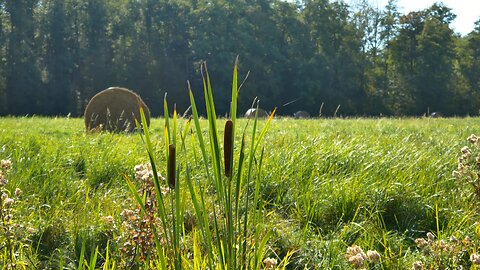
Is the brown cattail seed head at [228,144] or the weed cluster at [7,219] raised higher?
the brown cattail seed head at [228,144]

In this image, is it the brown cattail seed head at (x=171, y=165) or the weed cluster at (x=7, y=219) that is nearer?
the brown cattail seed head at (x=171, y=165)

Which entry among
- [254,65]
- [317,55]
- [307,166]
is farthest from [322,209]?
[317,55]

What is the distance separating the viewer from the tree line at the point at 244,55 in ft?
129

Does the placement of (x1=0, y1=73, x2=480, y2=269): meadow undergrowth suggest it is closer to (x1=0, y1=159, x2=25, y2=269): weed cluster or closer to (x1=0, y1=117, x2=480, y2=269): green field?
(x1=0, y1=117, x2=480, y2=269): green field

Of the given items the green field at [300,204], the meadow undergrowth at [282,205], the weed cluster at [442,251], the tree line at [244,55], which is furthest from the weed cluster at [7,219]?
the tree line at [244,55]

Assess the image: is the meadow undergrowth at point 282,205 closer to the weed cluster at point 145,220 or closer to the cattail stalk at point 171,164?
the weed cluster at point 145,220

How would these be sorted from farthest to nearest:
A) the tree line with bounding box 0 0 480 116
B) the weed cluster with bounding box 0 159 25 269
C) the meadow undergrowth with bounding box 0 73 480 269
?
the tree line with bounding box 0 0 480 116
the meadow undergrowth with bounding box 0 73 480 269
the weed cluster with bounding box 0 159 25 269

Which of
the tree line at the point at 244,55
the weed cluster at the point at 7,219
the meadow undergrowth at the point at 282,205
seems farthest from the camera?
the tree line at the point at 244,55

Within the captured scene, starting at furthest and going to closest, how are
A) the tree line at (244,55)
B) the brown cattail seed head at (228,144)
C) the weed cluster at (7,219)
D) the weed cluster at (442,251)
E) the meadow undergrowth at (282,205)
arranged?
1. the tree line at (244,55)
2. the meadow undergrowth at (282,205)
3. the weed cluster at (442,251)
4. the weed cluster at (7,219)
5. the brown cattail seed head at (228,144)

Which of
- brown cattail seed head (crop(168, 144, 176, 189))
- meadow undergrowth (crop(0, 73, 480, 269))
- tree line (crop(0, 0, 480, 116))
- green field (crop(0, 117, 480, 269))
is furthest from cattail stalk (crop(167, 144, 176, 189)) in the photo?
tree line (crop(0, 0, 480, 116))

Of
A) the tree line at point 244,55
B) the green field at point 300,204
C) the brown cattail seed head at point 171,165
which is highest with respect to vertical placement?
the tree line at point 244,55

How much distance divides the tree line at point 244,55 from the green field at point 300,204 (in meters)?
31.0

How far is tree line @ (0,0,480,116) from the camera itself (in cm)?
3947

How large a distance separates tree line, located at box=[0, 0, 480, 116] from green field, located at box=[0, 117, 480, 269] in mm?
30995
